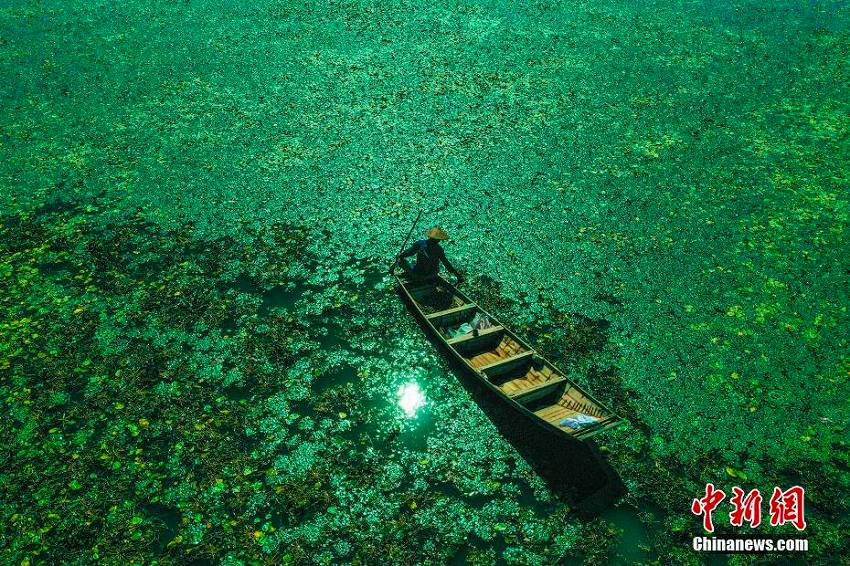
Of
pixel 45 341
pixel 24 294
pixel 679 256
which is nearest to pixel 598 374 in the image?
pixel 679 256

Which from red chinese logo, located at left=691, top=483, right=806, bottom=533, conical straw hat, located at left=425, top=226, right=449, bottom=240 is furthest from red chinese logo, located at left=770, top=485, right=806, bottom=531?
conical straw hat, located at left=425, top=226, right=449, bottom=240

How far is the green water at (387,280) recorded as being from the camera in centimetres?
691

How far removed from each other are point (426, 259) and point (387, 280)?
1061mm

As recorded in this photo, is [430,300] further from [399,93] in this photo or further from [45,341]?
[399,93]

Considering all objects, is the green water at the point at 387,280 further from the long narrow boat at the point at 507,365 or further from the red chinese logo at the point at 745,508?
the long narrow boat at the point at 507,365

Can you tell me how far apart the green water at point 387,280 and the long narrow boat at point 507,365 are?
490mm

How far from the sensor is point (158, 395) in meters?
8.16

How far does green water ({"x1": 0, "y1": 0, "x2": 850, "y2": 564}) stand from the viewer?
6910 mm

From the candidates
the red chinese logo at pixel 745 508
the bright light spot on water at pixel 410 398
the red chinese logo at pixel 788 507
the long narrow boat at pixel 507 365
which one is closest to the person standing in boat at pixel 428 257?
the long narrow boat at pixel 507 365

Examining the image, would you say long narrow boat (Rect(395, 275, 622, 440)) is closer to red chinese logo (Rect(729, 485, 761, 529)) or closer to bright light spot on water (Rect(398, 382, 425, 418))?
bright light spot on water (Rect(398, 382, 425, 418))

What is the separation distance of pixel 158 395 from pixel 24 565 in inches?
101

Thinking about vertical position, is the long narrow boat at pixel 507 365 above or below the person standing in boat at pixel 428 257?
below

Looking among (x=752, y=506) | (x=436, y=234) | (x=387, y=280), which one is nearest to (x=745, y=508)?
(x=752, y=506)

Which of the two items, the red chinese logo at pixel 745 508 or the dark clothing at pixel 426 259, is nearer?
the red chinese logo at pixel 745 508
